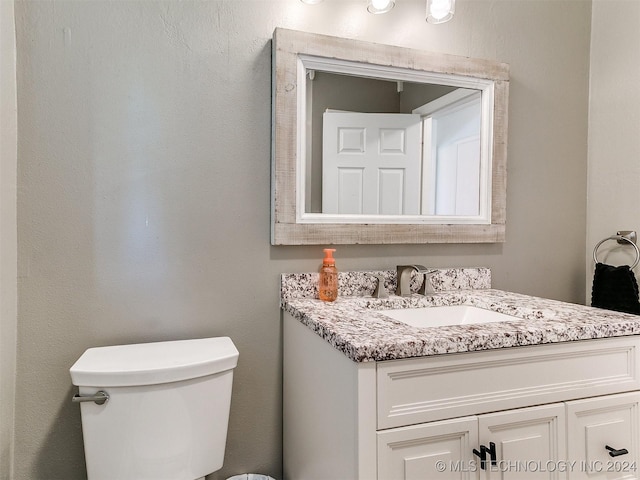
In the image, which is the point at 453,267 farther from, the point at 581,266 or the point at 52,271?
the point at 52,271

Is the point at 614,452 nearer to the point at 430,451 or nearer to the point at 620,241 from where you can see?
the point at 430,451

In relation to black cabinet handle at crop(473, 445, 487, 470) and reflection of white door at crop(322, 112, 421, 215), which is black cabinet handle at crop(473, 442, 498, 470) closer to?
black cabinet handle at crop(473, 445, 487, 470)

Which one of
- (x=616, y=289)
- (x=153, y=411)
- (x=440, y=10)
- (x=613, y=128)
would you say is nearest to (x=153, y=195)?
(x=153, y=411)

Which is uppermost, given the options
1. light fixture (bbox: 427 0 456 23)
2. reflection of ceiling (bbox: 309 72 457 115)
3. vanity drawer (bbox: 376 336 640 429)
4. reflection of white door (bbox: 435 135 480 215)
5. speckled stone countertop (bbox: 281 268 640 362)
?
light fixture (bbox: 427 0 456 23)

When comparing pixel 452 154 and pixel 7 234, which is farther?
pixel 452 154

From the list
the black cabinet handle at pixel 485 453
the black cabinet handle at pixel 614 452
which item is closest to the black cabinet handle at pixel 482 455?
the black cabinet handle at pixel 485 453

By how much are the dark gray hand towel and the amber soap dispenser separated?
104 cm

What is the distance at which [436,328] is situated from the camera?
1049mm

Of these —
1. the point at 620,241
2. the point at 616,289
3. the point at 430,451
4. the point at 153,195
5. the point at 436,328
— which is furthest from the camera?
the point at 620,241

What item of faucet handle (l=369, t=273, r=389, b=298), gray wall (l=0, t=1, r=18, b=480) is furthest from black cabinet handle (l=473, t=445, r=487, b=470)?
gray wall (l=0, t=1, r=18, b=480)

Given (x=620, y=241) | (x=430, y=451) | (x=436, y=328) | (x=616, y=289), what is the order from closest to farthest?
(x=430, y=451) < (x=436, y=328) < (x=616, y=289) < (x=620, y=241)

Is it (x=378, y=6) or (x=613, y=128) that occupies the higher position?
(x=378, y=6)

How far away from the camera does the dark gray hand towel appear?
1527 mm

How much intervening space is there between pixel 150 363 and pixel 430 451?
72cm
